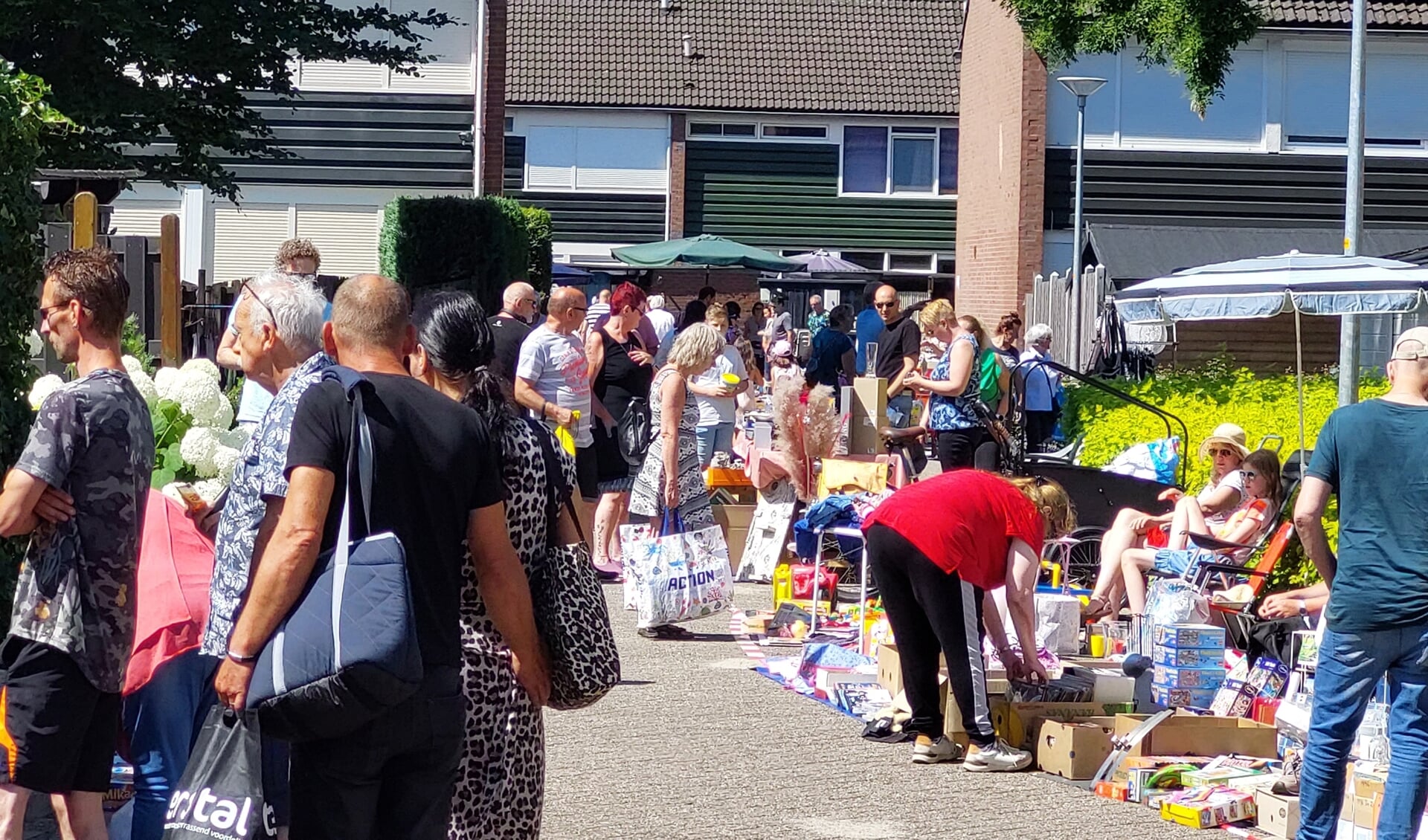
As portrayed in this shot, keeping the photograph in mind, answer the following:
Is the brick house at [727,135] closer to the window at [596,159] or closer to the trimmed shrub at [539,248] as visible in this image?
the window at [596,159]

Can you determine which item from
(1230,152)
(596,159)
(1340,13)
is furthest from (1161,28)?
(596,159)

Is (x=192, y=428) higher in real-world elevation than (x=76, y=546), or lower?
higher

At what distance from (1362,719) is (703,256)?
23249 mm

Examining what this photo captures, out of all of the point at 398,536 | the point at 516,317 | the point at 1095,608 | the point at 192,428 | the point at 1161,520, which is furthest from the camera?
the point at 516,317

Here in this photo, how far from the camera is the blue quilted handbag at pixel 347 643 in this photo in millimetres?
3869

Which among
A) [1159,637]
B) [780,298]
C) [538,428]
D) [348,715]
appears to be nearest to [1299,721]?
[1159,637]

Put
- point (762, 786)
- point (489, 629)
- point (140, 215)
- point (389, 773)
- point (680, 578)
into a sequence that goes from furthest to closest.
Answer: point (140, 215)
point (680, 578)
point (762, 786)
point (489, 629)
point (389, 773)

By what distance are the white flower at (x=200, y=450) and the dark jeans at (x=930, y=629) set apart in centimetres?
274

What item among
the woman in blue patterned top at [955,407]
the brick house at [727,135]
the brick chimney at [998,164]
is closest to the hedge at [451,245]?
the woman in blue patterned top at [955,407]

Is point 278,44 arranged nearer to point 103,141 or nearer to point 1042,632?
point 103,141

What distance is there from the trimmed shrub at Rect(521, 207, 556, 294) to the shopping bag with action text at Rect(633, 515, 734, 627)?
16.0 metres

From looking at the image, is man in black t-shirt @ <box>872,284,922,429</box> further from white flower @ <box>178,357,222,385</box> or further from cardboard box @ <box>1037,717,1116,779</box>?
white flower @ <box>178,357,222,385</box>

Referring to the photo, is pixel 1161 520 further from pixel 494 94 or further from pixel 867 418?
pixel 494 94

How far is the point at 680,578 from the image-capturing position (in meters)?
10.7
